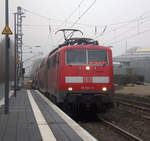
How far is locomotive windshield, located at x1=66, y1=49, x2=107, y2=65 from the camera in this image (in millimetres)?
13062

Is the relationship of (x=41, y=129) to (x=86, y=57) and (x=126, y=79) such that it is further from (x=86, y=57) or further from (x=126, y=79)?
(x=126, y=79)

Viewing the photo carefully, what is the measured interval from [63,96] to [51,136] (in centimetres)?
536

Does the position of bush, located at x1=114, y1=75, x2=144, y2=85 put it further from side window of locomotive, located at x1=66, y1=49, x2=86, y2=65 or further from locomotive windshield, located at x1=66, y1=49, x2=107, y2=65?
side window of locomotive, located at x1=66, y1=49, x2=86, y2=65

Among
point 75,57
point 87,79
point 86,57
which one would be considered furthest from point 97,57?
point 87,79

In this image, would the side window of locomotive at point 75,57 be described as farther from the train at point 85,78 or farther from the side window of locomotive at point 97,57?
the side window of locomotive at point 97,57

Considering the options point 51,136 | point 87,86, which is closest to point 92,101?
point 87,86

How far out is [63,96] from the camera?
41.5ft

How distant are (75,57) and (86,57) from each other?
471 mm

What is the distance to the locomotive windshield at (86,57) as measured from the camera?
13062mm

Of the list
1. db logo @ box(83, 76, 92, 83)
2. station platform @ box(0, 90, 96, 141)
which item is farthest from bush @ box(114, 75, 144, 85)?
station platform @ box(0, 90, 96, 141)

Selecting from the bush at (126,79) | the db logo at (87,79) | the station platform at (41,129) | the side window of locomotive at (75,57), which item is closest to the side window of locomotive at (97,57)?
the side window of locomotive at (75,57)

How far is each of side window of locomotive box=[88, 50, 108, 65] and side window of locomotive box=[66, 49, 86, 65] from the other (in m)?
0.26

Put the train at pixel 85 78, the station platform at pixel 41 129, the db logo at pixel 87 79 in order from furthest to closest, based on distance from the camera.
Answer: the db logo at pixel 87 79, the train at pixel 85 78, the station platform at pixel 41 129

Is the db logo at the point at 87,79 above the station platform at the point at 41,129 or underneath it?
above
